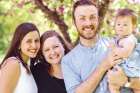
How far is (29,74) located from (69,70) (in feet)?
1.48

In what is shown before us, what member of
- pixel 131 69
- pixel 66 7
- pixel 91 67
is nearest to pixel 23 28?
pixel 91 67

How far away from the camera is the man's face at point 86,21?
4270 millimetres

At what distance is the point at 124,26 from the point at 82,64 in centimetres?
49

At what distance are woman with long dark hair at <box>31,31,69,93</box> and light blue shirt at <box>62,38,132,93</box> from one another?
26 cm

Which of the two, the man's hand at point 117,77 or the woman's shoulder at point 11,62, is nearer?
the man's hand at point 117,77

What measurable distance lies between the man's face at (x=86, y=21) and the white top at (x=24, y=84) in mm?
628

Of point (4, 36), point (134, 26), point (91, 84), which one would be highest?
point (134, 26)

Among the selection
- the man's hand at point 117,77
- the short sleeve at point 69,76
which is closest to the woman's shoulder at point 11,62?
the short sleeve at point 69,76

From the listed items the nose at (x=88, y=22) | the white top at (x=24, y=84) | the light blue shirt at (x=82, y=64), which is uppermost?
the nose at (x=88, y=22)

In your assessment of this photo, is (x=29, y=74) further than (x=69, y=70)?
Yes

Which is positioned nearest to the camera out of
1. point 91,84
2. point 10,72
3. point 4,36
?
point 91,84

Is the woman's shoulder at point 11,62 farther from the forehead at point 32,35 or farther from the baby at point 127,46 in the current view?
the baby at point 127,46

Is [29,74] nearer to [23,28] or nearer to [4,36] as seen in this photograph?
[23,28]

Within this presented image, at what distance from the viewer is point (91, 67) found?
4289 mm
